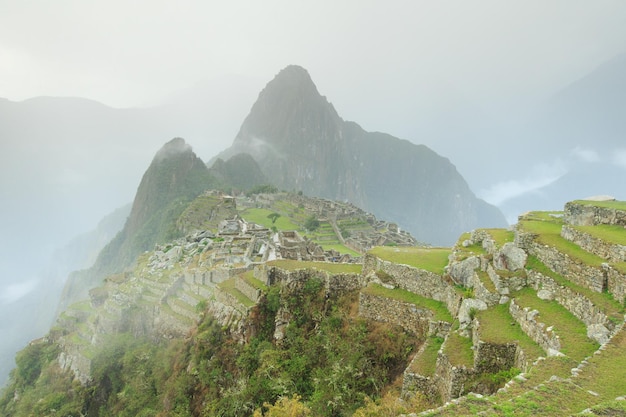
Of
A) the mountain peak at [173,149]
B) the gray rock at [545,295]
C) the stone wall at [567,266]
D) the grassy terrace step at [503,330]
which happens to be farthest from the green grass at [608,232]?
the mountain peak at [173,149]

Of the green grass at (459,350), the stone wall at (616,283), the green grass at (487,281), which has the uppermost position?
the stone wall at (616,283)

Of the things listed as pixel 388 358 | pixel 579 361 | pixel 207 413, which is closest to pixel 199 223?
pixel 207 413

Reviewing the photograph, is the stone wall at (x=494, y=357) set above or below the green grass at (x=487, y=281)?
below

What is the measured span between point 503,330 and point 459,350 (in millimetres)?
996

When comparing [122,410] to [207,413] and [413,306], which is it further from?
[413,306]

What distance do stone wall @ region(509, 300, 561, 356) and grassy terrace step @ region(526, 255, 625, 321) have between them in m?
0.91

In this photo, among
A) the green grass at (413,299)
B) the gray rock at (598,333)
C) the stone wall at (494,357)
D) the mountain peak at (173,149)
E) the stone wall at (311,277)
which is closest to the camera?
the gray rock at (598,333)

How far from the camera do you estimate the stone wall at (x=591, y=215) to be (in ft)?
27.5

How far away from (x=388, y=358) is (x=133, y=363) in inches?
606

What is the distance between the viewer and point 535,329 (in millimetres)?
6797

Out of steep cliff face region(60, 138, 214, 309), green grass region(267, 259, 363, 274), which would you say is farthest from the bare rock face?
steep cliff face region(60, 138, 214, 309)

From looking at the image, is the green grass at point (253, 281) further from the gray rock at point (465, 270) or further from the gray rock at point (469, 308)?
the gray rock at point (469, 308)

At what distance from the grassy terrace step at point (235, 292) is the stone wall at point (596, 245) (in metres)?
11.3

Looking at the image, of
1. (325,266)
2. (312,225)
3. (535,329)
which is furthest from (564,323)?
(312,225)
